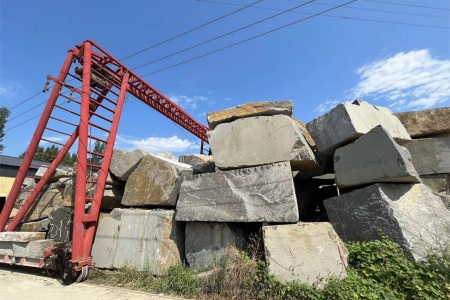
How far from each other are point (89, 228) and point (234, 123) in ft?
10.4

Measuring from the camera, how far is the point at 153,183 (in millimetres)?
5211

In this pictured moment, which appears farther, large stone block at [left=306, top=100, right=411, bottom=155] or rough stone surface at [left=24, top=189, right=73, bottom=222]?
rough stone surface at [left=24, top=189, right=73, bottom=222]

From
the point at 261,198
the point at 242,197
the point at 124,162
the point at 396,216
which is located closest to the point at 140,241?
the point at 124,162

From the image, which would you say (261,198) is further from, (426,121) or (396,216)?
(426,121)

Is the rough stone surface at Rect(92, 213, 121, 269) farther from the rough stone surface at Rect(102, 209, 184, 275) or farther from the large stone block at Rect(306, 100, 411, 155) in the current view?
the large stone block at Rect(306, 100, 411, 155)

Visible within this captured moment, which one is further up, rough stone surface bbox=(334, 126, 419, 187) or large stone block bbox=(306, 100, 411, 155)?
large stone block bbox=(306, 100, 411, 155)

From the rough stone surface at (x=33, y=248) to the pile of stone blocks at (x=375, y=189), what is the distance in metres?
4.91

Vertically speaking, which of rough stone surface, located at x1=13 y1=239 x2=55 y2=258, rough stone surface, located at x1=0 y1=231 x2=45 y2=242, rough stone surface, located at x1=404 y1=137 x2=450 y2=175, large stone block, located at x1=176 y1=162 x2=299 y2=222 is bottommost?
→ rough stone surface, located at x1=13 y1=239 x2=55 y2=258

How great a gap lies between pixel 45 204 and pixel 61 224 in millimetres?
1359

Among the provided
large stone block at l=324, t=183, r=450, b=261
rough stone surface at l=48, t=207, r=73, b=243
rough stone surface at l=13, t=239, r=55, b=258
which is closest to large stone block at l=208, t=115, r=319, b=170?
large stone block at l=324, t=183, r=450, b=261

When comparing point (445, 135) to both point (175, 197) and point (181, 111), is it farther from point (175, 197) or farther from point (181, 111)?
point (181, 111)

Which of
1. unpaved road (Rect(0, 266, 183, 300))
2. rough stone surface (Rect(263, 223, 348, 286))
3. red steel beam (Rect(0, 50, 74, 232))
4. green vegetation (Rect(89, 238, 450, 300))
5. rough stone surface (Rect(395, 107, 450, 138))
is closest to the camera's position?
green vegetation (Rect(89, 238, 450, 300))

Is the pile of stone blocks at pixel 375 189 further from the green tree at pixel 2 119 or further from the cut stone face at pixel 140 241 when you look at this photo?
the green tree at pixel 2 119

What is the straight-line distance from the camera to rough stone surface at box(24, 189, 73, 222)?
6453 millimetres
